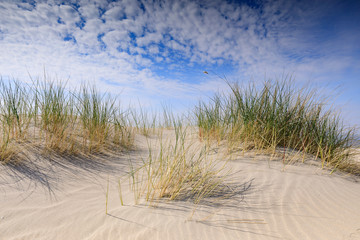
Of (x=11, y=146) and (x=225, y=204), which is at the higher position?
(x=11, y=146)

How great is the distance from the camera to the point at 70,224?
1.77m

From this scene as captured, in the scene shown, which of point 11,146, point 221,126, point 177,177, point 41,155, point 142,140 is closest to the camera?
point 177,177

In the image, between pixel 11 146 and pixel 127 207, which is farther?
pixel 11 146

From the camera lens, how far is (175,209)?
6.26ft

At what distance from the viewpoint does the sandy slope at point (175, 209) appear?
1692mm

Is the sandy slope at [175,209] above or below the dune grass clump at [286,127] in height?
below

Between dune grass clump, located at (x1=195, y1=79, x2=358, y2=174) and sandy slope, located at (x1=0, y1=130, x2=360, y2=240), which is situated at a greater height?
dune grass clump, located at (x1=195, y1=79, x2=358, y2=174)

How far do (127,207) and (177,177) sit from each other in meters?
0.57

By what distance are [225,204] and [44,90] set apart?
3367mm

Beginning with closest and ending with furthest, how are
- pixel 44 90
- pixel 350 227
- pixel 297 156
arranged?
pixel 350 227 → pixel 297 156 → pixel 44 90

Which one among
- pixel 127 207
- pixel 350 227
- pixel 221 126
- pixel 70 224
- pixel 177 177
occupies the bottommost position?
pixel 70 224

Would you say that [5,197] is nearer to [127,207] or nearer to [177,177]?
[127,207]

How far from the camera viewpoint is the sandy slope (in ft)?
5.55

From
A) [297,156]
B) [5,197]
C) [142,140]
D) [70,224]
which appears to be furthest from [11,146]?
[297,156]
